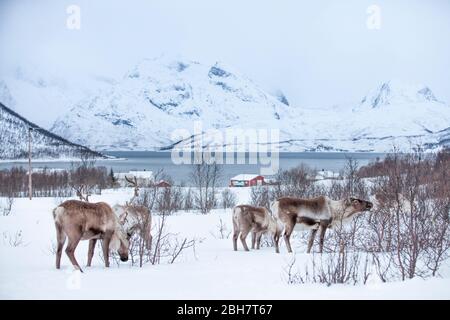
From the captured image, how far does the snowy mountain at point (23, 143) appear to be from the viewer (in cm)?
9731

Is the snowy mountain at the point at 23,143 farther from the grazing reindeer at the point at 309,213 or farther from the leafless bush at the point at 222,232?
the grazing reindeer at the point at 309,213

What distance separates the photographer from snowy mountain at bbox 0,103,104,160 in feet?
319

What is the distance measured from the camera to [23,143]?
358ft

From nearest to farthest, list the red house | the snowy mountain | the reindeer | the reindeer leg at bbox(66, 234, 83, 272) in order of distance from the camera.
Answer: the reindeer leg at bbox(66, 234, 83, 272) < the reindeer < the red house < the snowy mountain

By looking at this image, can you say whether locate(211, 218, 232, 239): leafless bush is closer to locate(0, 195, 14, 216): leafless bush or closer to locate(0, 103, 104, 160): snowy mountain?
locate(0, 195, 14, 216): leafless bush

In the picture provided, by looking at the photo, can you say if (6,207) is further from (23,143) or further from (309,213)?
(23,143)

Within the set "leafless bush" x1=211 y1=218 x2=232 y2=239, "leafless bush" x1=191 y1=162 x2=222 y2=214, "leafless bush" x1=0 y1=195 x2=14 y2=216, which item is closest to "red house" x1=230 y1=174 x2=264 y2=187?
"leafless bush" x1=191 y1=162 x2=222 y2=214

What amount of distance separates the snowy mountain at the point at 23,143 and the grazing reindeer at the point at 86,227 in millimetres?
65464

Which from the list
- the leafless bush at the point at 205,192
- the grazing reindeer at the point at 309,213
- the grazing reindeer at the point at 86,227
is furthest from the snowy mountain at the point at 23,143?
the grazing reindeer at the point at 86,227

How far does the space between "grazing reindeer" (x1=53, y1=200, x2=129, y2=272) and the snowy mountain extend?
6546cm

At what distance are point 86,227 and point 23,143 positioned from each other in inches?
4281
